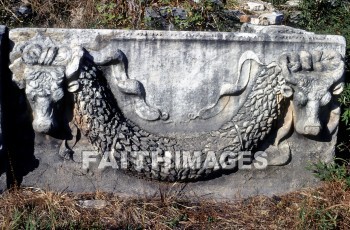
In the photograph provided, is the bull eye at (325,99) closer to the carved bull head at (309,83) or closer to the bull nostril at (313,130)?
the carved bull head at (309,83)

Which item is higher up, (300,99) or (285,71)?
(285,71)

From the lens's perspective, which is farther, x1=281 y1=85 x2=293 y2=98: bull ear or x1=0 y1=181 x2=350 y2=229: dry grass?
x1=281 y1=85 x2=293 y2=98: bull ear

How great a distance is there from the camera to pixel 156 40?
3701mm

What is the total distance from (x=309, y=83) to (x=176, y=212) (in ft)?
3.95

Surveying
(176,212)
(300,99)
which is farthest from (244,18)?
(176,212)

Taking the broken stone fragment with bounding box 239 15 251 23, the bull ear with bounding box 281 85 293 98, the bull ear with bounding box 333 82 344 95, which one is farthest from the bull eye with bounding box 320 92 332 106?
the broken stone fragment with bounding box 239 15 251 23

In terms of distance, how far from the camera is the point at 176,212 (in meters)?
3.71

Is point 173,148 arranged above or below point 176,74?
below

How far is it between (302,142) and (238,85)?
0.63m

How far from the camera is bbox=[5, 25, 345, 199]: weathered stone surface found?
3.67m

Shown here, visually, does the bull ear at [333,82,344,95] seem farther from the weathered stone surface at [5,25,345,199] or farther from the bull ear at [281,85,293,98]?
the bull ear at [281,85,293,98]

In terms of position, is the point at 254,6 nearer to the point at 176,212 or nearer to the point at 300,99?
the point at 300,99

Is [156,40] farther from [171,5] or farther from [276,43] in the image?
[171,5]

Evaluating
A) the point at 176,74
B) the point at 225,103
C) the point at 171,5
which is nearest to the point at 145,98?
the point at 176,74
